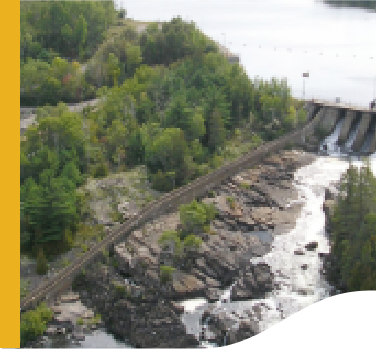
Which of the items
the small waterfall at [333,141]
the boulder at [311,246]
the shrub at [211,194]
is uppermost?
the small waterfall at [333,141]

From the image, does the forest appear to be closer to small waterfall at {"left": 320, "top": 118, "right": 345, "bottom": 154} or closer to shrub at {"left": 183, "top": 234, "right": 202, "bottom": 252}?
small waterfall at {"left": 320, "top": 118, "right": 345, "bottom": 154}

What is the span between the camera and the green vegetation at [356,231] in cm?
1253

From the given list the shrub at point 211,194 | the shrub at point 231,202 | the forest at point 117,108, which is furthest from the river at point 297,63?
the shrub at point 211,194

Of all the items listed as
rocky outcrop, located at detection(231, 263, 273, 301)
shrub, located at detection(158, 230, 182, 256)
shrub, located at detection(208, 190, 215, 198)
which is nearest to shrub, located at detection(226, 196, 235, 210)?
shrub, located at detection(208, 190, 215, 198)

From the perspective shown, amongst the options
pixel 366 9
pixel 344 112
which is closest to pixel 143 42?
pixel 344 112

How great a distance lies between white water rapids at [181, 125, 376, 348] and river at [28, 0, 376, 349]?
20mm

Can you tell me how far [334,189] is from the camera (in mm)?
18125

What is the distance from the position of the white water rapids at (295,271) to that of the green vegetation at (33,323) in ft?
8.98

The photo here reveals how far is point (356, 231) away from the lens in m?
13.4

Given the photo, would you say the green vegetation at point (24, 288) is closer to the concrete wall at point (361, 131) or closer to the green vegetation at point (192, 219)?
the green vegetation at point (192, 219)

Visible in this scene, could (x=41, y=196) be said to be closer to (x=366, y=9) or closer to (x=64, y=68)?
(x=64, y=68)

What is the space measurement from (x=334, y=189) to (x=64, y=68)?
1123cm

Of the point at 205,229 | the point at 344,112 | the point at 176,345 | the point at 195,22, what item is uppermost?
the point at 195,22

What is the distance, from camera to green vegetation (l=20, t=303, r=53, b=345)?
1220 centimetres
